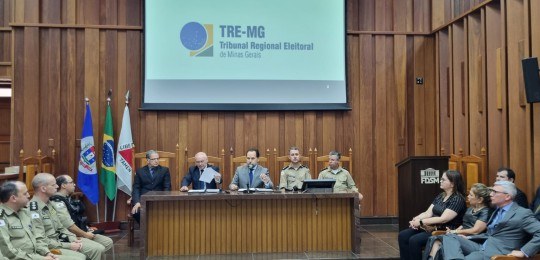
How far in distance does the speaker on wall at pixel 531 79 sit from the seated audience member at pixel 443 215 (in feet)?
3.96

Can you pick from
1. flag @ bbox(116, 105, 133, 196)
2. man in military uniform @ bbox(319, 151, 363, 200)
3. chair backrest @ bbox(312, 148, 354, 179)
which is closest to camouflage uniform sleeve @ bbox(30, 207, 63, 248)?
flag @ bbox(116, 105, 133, 196)

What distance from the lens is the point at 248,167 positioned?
6199mm

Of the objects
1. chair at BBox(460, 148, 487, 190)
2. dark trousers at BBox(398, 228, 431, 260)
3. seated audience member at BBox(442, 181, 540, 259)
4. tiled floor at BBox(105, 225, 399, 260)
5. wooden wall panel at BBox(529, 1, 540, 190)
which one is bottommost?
tiled floor at BBox(105, 225, 399, 260)

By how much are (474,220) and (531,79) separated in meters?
1.71

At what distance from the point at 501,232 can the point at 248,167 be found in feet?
→ 10.3

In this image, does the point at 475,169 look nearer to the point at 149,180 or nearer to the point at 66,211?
the point at 149,180

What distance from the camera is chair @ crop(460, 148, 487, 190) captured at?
19.9 feet

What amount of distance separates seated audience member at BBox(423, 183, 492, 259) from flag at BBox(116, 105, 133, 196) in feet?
13.7

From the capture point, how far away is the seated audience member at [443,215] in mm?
4574

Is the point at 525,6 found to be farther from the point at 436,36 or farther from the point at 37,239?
the point at 37,239

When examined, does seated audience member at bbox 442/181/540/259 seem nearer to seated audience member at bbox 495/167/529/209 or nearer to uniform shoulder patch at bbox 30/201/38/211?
seated audience member at bbox 495/167/529/209

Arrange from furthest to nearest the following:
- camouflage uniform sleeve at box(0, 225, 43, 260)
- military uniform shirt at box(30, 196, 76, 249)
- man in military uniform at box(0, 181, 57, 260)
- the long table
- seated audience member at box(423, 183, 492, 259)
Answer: the long table, seated audience member at box(423, 183, 492, 259), military uniform shirt at box(30, 196, 76, 249), man in military uniform at box(0, 181, 57, 260), camouflage uniform sleeve at box(0, 225, 43, 260)

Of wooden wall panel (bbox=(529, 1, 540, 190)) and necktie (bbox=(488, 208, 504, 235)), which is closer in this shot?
necktie (bbox=(488, 208, 504, 235))

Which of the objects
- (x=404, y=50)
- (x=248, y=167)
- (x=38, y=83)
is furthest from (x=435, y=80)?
(x=38, y=83)
